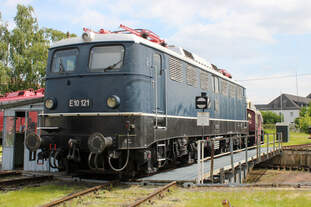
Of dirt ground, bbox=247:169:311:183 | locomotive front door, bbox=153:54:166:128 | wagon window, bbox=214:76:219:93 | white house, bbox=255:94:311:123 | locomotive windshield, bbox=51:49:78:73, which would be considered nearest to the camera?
locomotive windshield, bbox=51:49:78:73

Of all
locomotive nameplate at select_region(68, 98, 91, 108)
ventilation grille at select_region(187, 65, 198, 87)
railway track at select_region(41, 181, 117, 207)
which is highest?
ventilation grille at select_region(187, 65, 198, 87)

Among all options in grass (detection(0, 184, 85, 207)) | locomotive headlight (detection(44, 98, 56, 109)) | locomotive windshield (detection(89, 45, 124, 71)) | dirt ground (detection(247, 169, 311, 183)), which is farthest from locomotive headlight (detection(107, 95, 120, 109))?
dirt ground (detection(247, 169, 311, 183))

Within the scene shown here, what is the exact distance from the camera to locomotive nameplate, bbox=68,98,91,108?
8.81m

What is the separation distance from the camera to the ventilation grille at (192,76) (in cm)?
1183

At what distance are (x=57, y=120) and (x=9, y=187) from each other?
2200 millimetres

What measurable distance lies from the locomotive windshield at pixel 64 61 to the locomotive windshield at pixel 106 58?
588 millimetres

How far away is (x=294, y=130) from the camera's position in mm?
64375

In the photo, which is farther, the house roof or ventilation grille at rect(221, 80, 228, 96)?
the house roof

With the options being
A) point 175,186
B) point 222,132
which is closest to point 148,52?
point 175,186

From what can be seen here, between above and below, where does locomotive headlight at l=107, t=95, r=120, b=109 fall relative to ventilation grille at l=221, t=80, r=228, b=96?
below

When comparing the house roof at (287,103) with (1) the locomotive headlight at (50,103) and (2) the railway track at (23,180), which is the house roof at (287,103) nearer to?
(2) the railway track at (23,180)

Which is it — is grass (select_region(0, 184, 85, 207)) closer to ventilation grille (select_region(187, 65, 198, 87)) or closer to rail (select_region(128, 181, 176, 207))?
rail (select_region(128, 181, 176, 207))

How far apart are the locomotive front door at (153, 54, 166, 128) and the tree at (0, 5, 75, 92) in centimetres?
2251

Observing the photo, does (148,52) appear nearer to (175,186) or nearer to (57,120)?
(57,120)
